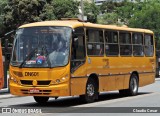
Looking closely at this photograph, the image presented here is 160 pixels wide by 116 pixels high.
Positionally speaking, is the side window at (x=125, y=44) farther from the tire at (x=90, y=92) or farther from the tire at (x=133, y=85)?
the tire at (x=90, y=92)

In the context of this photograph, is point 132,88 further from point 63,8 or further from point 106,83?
point 63,8

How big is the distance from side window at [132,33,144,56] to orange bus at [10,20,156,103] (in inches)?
79.1

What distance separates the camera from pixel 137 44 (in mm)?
21625

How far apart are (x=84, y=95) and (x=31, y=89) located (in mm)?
2107

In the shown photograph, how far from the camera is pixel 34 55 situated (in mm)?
16172

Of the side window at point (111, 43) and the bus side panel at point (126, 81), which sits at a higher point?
the side window at point (111, 43)

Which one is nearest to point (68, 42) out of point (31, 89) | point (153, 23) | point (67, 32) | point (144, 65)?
point (67, 32)

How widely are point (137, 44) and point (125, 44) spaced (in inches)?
55.6

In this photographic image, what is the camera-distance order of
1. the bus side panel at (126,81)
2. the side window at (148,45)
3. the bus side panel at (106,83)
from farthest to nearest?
the side window at (148,45) → the bus side panel at (126,81) → the bus side panel at (106,83)

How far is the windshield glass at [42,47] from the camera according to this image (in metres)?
16.0

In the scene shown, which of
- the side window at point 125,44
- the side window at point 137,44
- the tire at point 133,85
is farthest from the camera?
the side window at point 137,44

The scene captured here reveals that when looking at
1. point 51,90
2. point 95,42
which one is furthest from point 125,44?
point 51,90

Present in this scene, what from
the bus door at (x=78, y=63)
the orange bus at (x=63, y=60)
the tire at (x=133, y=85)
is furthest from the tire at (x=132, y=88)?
the bus door at (x=78, y=63)

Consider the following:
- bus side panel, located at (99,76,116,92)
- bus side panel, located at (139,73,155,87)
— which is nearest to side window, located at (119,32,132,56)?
bus side panel, located at (99,76,116,92)
